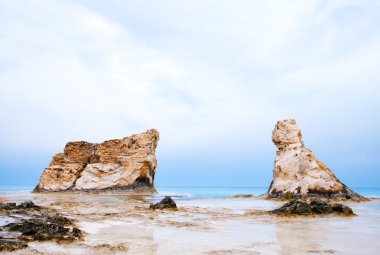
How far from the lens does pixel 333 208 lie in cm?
1353

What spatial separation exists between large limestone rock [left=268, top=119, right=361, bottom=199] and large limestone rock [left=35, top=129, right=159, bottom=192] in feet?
55.7

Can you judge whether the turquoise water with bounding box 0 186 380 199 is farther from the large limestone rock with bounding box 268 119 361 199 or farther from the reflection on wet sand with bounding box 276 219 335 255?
the reflection on wet sand with bounding box 276 219 335 255

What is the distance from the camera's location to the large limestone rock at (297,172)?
25328mm

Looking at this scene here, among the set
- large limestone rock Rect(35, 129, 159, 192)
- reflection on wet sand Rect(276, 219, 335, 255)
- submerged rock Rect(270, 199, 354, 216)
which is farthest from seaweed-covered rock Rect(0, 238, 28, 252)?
large limestone rock Rect(35, 129, 159, 192)

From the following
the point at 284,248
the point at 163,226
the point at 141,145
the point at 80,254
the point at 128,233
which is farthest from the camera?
the point at 141,145

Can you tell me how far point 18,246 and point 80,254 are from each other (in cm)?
108

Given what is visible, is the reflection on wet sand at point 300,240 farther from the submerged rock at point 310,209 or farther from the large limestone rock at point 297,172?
the large limestone rock at point 297,172

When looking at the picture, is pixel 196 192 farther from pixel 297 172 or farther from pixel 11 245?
pixel 11 245

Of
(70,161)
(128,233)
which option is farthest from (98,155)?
(128,233)

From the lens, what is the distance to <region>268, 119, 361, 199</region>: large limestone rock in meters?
25.3

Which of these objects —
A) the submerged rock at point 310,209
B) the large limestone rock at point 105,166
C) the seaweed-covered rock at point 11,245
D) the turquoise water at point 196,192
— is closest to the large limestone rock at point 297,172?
the turquoise water at point 196,192

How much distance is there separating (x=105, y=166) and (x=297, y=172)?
23.1 metres

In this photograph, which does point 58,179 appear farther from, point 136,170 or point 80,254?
point 80,254

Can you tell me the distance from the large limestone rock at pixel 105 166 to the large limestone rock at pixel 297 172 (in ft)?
55.7
